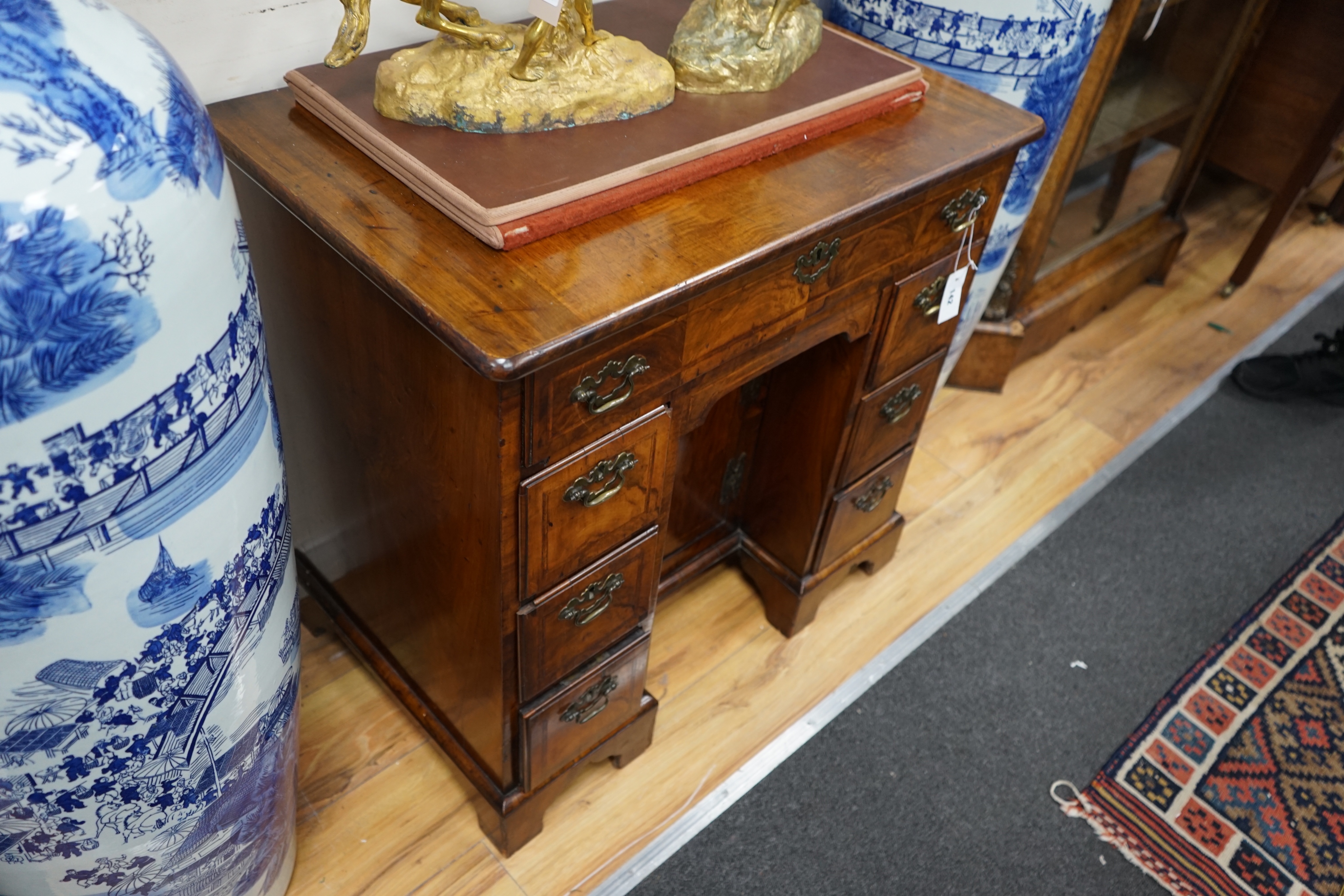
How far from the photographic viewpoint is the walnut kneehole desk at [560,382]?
0.81 meters

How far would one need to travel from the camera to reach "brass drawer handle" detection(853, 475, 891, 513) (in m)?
1.43

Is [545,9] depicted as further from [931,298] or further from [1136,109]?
[1136,109]

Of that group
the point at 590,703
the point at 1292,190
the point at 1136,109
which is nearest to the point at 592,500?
the point at 590,703

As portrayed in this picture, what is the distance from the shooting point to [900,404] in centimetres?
132

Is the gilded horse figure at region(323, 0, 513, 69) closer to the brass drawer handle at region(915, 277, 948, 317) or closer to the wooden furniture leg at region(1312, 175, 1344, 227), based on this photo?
the brass drawer handle at region(915, 277, 948, 317)

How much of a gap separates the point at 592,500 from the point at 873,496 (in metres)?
0.65

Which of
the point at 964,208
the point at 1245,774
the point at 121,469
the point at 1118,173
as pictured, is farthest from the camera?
the point at 1118,173

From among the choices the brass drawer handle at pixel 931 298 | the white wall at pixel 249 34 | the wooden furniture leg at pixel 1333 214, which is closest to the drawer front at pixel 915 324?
the brass drawer handle at pixel 931 298

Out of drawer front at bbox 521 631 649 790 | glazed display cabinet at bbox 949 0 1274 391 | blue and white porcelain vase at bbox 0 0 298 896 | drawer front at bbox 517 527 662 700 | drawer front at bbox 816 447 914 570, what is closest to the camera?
blue and white porcelain vase at bbox 0 0 298 896

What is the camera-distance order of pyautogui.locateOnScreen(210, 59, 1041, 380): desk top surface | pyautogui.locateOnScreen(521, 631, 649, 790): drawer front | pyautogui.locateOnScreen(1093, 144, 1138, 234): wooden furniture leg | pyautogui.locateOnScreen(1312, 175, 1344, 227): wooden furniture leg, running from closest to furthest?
1. pyautogui.locateOnScreen(210, 59, 1041, 380): desk top surface
2. pyautogui.locateOnScreen(521, 631, 649, 790): drawer front
3. pyautogui.locateOnScreen(1093, 144, 1138, 234): wooden furniture leg
4. pyautogui.locateOnScreen(1312, 175, 1344, 227): wooden furniture leg

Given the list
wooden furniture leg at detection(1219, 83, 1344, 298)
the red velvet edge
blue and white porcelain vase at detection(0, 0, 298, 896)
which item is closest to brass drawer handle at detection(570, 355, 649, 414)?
the red velvet edge

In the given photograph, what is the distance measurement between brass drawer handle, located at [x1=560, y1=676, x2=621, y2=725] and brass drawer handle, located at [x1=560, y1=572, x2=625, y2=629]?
13 cm

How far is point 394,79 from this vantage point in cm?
88

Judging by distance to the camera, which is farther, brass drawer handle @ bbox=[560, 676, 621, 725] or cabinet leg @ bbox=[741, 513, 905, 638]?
cabinet leg @ bbox=[741, 513, 905, 638]
